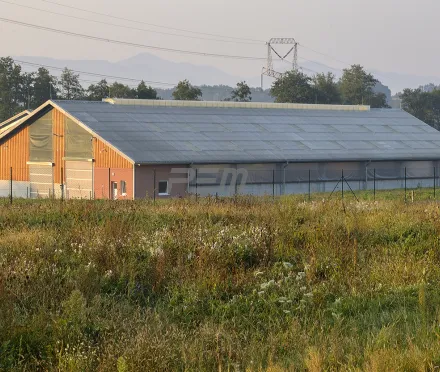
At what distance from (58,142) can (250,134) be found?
12324mm

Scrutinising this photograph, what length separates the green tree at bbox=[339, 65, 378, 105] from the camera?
105438 mm

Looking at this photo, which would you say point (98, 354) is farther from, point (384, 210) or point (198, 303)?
point (384, 210)

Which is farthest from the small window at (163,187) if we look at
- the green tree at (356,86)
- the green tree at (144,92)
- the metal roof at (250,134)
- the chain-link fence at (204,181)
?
the green tree at (356,86)

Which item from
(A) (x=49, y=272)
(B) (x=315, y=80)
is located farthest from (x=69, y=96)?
(A) (x=49, y=272)

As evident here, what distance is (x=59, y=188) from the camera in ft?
165

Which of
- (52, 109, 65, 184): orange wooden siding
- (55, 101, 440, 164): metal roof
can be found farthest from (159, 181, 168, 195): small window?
(52, 109, 65, 184): orange wooden siding

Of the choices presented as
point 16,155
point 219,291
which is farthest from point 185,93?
point 219,291

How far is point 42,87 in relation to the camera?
9075 cm

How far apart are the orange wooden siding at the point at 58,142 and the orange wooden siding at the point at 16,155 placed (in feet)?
10.3

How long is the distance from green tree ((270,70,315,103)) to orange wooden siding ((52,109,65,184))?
45.7 metres

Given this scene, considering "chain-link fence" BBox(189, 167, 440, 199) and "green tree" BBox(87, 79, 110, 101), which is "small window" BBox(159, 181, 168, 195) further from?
"green tree" BBox(87, 79, 110, 101)

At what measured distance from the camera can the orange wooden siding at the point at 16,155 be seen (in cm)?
5368

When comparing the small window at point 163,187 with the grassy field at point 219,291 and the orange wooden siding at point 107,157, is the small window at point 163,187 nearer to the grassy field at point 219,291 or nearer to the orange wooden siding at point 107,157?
the orange wooden siding at point 107,157

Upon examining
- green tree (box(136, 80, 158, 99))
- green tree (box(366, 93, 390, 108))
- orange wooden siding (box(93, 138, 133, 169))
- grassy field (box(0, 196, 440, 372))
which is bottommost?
grassy field (box(0, 196, 440, 372))
